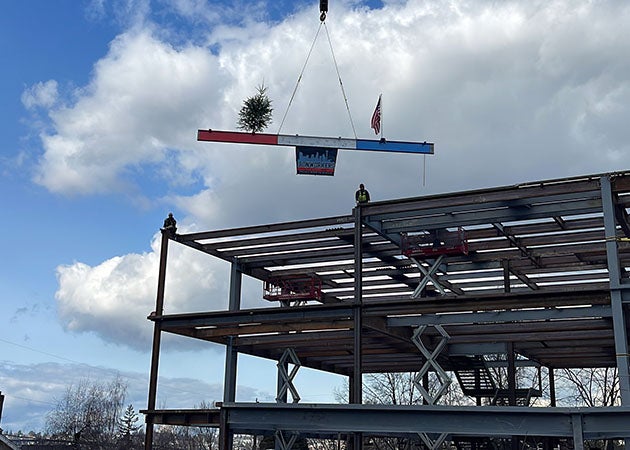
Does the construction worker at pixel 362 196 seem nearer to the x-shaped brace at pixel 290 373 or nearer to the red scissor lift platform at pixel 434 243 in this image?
the red scissor lift platform at pixel 434 243

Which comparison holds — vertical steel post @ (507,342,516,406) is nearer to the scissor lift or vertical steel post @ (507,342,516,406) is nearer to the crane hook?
the scissor lift

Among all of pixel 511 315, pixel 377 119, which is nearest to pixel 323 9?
pixel 377 119

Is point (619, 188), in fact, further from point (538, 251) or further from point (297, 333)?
point (297, 333)

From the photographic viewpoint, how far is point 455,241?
92.1 ft

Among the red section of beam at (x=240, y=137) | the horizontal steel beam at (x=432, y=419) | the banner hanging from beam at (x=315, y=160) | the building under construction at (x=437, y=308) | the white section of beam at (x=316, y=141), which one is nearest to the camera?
the horizontal steel beam at (x=432, y=419)

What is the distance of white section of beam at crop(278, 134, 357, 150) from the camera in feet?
100

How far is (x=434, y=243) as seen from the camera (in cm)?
2827

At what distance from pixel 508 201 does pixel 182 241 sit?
13.5 m

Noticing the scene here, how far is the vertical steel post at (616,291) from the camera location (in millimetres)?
20406

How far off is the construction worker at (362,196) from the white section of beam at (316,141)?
4107 mm

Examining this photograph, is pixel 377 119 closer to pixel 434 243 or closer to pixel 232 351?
pixel 434 243

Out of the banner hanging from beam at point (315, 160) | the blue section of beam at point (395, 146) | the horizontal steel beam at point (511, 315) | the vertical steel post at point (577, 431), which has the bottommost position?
the vertical steel post at point (577, 431)

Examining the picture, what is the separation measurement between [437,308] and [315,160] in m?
8.99

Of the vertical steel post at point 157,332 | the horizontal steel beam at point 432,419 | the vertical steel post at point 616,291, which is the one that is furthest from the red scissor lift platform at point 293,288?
the vertical steel post at point 616,291
